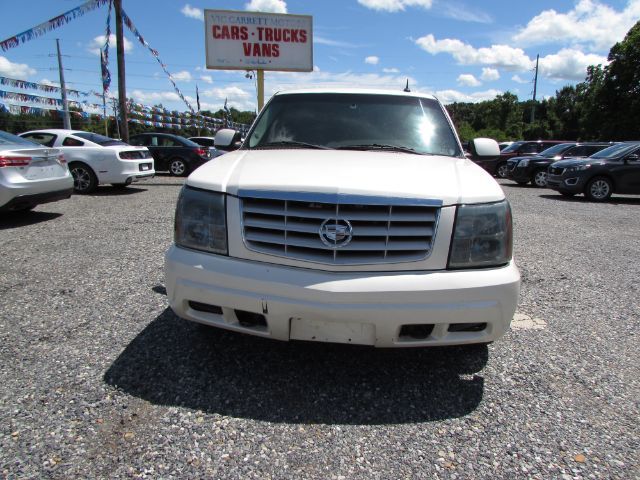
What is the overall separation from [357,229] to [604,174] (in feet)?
39.8

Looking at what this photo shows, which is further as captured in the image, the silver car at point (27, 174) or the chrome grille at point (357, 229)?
the silver car at point (27, 174)

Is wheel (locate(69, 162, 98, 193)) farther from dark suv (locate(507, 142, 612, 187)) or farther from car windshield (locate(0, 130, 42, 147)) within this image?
dark suv (locate(507, 142, 612, 187))

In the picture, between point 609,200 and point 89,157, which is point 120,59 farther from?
point 609,200

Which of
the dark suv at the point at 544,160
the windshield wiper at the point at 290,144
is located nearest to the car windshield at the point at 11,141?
the windshield wiper at the point at 290,144

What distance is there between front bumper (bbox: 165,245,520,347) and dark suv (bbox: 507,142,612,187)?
14.5m

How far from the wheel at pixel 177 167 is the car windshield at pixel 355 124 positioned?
39.2 ft

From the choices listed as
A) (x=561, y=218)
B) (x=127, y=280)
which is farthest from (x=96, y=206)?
(x=561, y=218)

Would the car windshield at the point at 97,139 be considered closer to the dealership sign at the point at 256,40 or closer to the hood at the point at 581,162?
the dealership sign at the point at 256,40

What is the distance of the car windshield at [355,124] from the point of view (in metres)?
3.33

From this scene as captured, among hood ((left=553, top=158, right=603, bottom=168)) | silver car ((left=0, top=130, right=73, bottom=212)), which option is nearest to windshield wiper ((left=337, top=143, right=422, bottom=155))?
silver car ((left=0, top=130, right=73, bottom=212))

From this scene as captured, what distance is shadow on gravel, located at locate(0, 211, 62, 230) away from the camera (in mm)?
6657

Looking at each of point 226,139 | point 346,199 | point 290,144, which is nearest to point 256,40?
point 226,139

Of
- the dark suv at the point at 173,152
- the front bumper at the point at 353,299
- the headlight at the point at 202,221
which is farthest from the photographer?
the dark suv at the point at 173,152

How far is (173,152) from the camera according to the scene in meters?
14.9
